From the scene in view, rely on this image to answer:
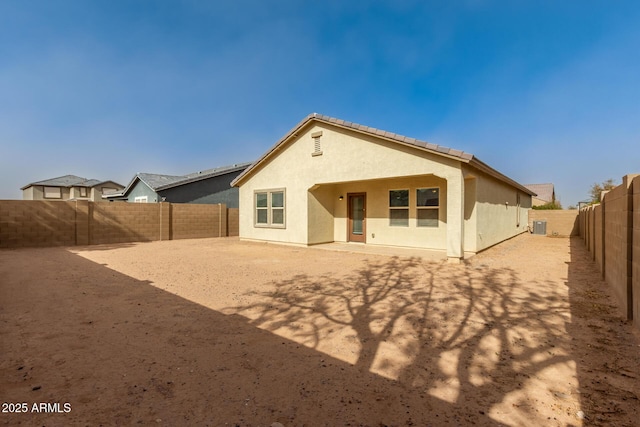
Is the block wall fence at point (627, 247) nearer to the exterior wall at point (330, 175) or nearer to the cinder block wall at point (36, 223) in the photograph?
the exterior wall at point (330, 175)

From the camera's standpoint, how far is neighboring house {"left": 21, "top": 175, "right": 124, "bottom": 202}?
38594 mm

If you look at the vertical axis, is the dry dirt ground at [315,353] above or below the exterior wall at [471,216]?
below

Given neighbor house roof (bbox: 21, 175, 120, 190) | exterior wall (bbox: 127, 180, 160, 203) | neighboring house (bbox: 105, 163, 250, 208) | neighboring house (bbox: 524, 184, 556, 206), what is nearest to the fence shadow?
neighboring house (bbox: 105, 163, 250, 208)

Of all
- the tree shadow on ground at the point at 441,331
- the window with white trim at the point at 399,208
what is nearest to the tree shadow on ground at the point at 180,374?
the tree shadow on ground at the point at 441,331

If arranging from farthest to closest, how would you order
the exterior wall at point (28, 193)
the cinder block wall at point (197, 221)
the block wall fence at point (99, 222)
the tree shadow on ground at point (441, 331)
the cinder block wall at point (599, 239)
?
the exterior wall at point (28, 193)
the cinder block wall at point (197, 221)
the block wall fence at point (99, 222)
the cinder block wall at point (599, 239)
the tree shadow on ground at point (441, 331)

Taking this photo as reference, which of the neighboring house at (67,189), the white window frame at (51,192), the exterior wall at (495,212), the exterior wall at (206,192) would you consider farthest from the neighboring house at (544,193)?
the white window frame at (51,192)

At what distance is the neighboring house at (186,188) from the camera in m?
20.6

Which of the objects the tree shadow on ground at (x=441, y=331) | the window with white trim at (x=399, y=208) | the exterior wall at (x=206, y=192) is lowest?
the tree shadow on ground at (x=441, y=331)

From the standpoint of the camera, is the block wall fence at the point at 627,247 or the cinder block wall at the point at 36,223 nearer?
the block wall fence at the point at 627,247

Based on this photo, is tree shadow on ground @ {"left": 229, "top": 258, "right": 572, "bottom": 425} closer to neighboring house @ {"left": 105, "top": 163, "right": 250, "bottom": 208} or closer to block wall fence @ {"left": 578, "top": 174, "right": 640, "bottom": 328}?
block wall fence @ {"left": 578, "top": 174, "right": 640, "bottom": 328}

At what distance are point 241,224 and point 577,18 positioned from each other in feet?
54.7

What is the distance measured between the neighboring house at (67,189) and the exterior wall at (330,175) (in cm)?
3613

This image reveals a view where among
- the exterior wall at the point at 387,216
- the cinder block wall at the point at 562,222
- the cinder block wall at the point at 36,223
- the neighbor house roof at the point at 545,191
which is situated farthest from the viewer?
the neighbor house roof at the point at 545,191

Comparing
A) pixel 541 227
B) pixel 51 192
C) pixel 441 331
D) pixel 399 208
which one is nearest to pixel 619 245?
pixel 441 331
